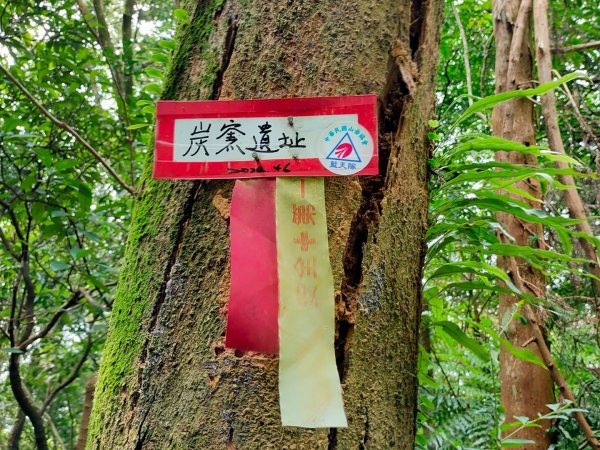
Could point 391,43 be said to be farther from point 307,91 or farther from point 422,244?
point 422,244

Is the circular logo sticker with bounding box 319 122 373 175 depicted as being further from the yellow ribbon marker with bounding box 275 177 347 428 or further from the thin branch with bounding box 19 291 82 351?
the thin branch with bounding box 19 291 82 351

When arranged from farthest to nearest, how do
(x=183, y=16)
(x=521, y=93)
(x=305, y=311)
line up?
(x=521, y=93)
(x=183, y=16)
(x=305, y=311)

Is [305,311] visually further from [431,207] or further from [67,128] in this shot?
[67,128]

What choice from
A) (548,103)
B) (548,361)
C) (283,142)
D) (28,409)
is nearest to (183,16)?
(283,142)

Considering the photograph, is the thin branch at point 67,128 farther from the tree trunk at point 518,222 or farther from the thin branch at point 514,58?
the thin branch at point 514,58

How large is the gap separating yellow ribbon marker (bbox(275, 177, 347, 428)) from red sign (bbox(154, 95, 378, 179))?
36 mm

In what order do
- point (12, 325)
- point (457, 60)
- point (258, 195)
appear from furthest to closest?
point (457, 60) < point (12, 325) < point (258, 195)

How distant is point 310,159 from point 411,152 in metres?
0.19

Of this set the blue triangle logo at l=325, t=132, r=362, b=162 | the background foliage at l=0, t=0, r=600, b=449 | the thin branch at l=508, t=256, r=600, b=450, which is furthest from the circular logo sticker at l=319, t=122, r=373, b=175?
the thin branch at l=508, t=256, r=600, b=450

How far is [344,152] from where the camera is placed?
2.33ft

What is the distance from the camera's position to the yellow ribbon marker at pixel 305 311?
1.93ft

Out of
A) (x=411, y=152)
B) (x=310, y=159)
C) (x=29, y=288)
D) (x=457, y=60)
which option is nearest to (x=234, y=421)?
(x=310, y=159)

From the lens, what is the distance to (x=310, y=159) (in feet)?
2.33

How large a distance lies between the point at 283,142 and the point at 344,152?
0.09 meters
